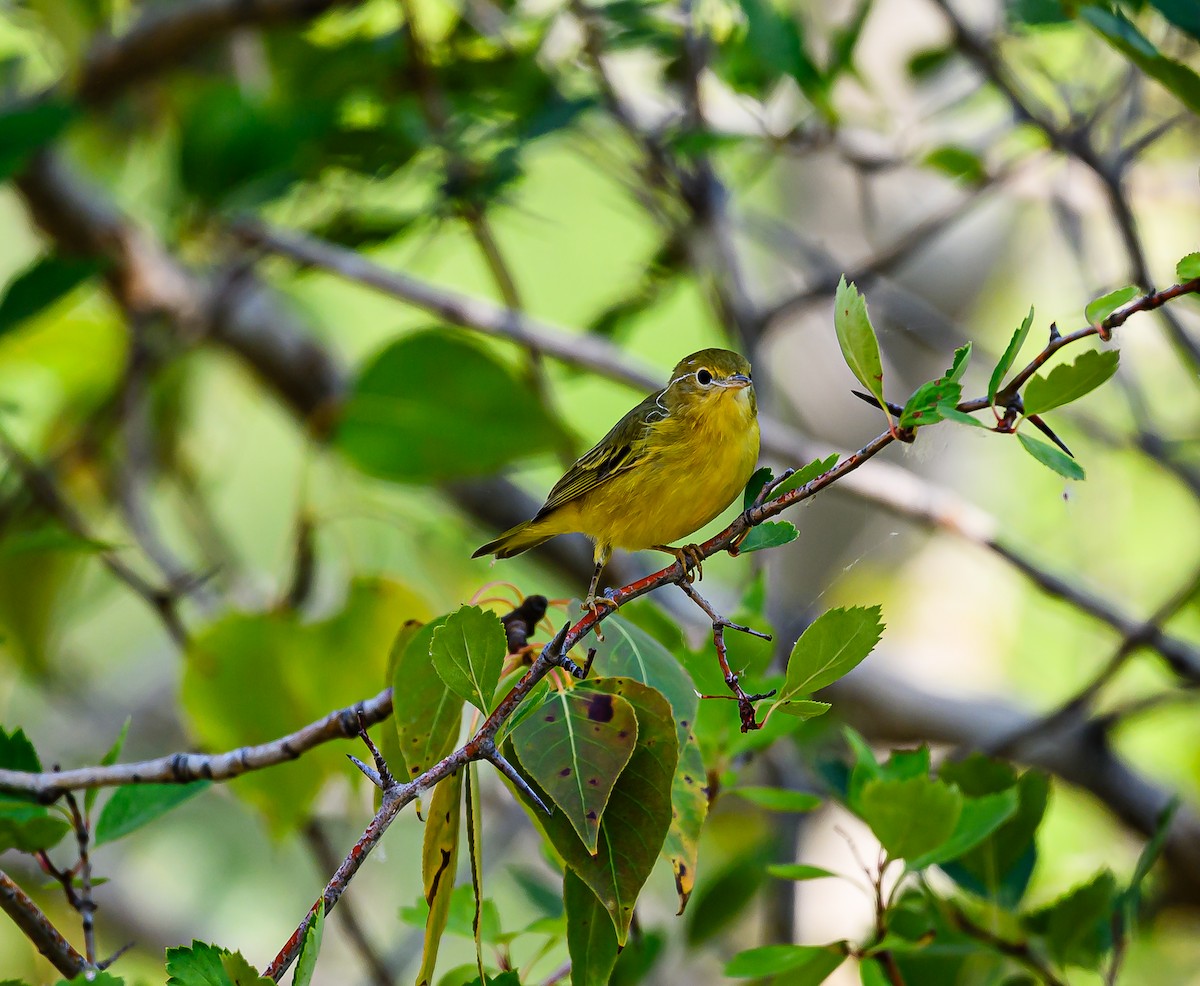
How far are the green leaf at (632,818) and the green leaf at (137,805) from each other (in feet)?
1.43

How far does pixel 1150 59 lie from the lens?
3.71 ft

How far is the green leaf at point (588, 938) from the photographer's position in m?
0.89

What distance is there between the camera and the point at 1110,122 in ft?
10.6

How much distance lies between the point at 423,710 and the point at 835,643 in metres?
0.36

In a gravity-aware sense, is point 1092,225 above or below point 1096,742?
above

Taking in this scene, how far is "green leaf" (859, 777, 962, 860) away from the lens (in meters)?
1.09

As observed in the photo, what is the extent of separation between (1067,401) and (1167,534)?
15.6 feet

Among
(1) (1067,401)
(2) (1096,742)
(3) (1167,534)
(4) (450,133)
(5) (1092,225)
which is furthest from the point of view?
(3) (1167,534)

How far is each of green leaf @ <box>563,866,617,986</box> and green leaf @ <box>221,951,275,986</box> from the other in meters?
0.24

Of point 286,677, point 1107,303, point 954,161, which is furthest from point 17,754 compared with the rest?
point 954,161

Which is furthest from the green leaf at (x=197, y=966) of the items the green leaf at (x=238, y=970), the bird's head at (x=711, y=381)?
the bird's head at (x=711, y=381)

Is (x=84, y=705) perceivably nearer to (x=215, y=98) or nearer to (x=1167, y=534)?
(x=215, y=98)

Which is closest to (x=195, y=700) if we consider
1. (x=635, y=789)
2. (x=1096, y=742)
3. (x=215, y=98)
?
(x=635, y=789)

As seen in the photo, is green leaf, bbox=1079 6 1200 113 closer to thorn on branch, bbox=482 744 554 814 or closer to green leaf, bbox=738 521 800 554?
green leaf, bbox=738 521 800 554
